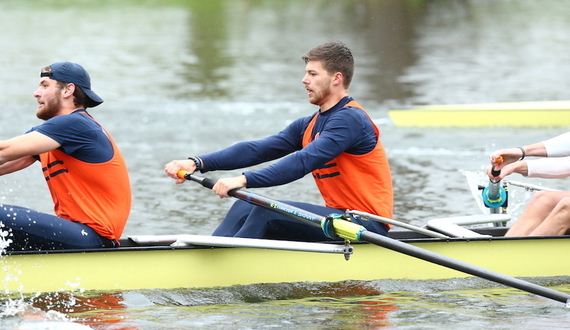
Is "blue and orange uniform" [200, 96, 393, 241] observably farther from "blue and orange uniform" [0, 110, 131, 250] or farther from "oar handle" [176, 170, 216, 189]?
"blue and orange uniform" [0, 110, 131, 250]

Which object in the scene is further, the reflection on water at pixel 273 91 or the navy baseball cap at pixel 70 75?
the reflection on water at pixel 273 91

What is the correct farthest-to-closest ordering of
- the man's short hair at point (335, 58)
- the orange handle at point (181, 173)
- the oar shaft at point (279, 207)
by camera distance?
the orange handle at point (181, 173)
the man's short hair at point (335, 58)
the oar shaft at point (279, 207)

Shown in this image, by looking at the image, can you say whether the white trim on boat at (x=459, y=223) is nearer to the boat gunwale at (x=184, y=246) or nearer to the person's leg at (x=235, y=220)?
the boat gunwale at (x=184, y=246)

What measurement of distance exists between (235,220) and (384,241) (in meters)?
1.37

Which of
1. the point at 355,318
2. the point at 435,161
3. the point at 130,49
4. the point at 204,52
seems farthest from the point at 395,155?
the point at 130,49

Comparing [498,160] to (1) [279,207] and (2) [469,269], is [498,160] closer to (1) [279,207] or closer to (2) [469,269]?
(2) [469,269]

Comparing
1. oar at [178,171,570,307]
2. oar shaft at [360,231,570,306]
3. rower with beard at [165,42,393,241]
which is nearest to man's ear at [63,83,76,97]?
rower with beard at [165,42,393,241]

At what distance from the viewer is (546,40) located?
109 ft

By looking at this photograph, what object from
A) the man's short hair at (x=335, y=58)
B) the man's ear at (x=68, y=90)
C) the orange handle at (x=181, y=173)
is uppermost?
the man's short hair at (x=335, y=58)

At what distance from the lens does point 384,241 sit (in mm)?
5977

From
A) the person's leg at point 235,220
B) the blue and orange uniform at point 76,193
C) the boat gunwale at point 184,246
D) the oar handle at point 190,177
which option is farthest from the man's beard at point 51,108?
the person's leg at point 235,220

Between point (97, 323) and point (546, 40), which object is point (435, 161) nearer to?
point (97, 323)

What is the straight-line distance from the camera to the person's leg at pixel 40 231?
19.9ft

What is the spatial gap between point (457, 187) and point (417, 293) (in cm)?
564
